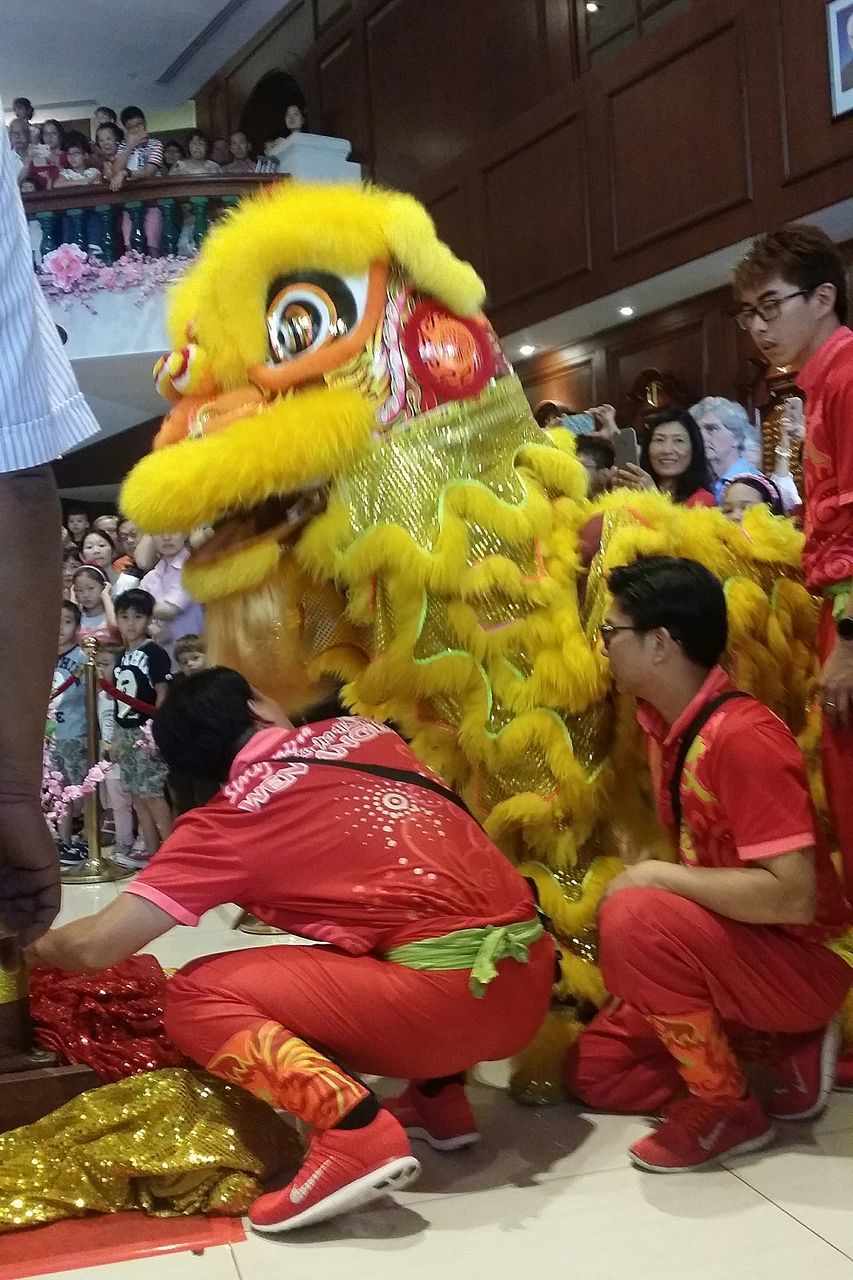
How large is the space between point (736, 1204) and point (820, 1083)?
32cm

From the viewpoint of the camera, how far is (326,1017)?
5.17ft

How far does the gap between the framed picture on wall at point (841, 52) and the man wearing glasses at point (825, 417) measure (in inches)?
108

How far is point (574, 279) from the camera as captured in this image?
220 inches

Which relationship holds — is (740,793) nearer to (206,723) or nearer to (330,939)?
(330,939)

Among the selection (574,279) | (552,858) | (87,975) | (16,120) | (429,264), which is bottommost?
(87,975)

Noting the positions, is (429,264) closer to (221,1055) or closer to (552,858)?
(552,858)

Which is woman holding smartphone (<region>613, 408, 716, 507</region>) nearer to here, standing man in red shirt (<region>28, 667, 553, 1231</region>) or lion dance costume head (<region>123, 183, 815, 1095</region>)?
lion dance costume head (<region>123, 183, 815, 1095</region>)

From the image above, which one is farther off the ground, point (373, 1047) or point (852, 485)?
point (852, 485)

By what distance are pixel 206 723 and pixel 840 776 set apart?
3.06 feet

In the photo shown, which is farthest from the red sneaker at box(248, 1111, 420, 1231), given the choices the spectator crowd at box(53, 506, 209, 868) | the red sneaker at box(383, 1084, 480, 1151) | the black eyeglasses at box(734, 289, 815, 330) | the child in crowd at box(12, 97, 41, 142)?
the child in crowd at box(12, 97, 41, 142)

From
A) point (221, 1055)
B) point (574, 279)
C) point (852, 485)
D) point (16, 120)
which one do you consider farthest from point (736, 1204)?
point (16, 120)

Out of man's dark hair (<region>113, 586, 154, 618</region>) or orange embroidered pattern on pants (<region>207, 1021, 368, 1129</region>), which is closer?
orange embroidered pattern on pants (<region>207, 1021, 368, 1129</region>)

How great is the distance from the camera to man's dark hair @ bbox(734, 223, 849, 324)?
1824 mm

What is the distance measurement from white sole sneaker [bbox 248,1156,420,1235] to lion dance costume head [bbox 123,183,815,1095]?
1.63 ft
